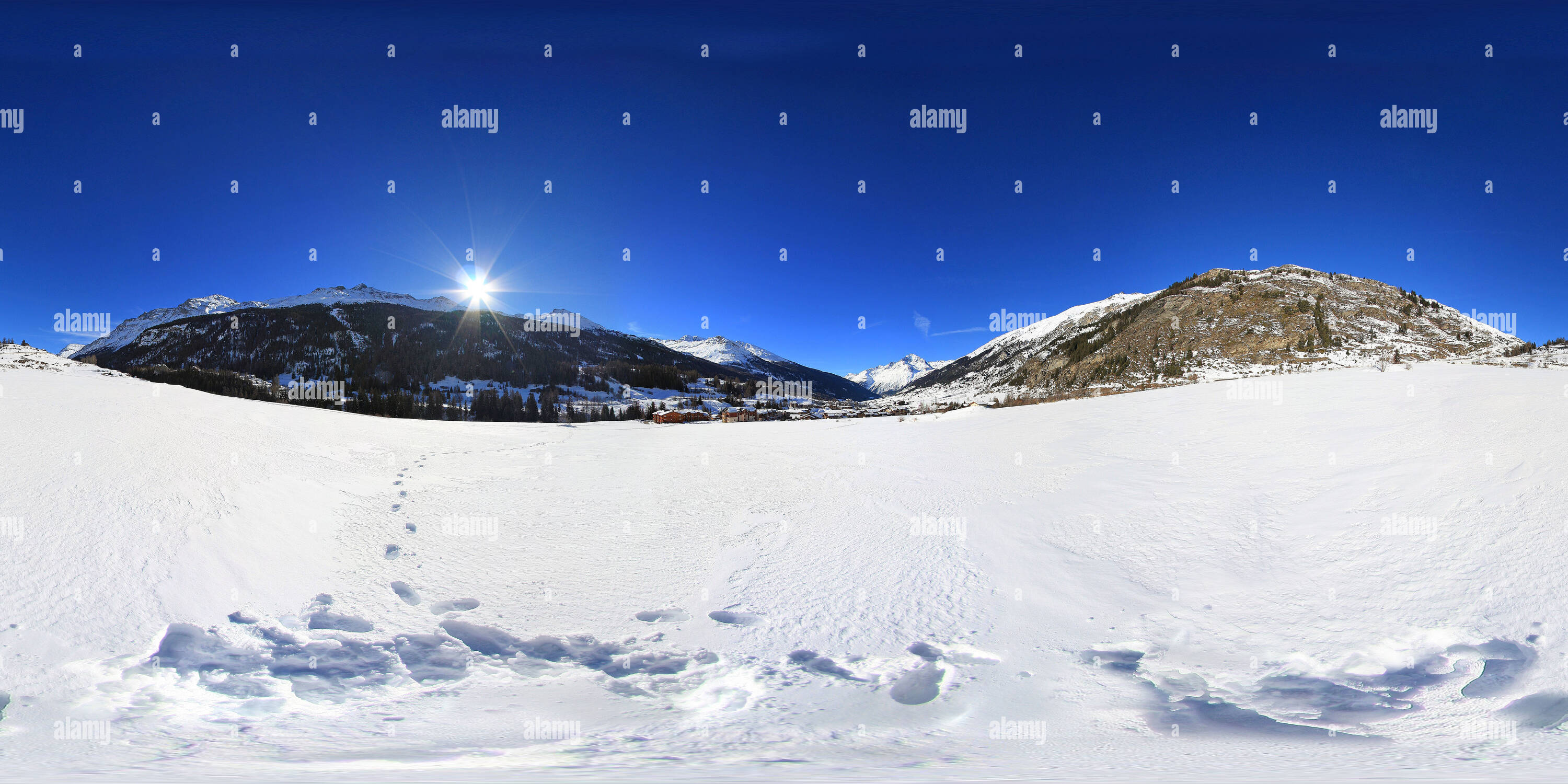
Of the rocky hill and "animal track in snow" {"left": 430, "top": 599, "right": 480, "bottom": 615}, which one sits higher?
the rocky hill

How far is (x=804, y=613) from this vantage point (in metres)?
5.25

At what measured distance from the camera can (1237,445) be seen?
28.2ft

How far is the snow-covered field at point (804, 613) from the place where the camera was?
11.9 ft

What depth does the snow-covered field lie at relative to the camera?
3.63 metres

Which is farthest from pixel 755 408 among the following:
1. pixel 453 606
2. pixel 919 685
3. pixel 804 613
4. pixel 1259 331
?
pixel 919 685

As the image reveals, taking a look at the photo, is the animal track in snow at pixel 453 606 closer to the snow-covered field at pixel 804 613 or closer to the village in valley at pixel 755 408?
the snow-covered field at pixel 804 613

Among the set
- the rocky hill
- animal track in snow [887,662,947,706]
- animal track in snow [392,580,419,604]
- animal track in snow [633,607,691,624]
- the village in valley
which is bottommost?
animal track in snow [887,662,947,706]

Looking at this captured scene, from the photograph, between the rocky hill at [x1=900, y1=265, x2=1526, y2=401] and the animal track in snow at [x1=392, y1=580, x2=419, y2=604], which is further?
the rocky hill at [x1=900, y1=265, x2=1526, y2=401]

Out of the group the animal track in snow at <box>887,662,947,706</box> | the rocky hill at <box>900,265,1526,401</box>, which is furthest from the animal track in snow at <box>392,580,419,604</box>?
the rocky hill at <box>900,265,1526,401</box>

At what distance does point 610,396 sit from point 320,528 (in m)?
127

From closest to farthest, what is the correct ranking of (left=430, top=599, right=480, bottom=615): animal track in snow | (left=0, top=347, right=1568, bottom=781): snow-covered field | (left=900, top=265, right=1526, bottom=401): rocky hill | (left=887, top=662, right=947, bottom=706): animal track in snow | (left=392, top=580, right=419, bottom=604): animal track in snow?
(left=0, top=347, right=1568, bottom=781): snow-covered field → (left=887, top=662, right=947, bottom=706): animal track in snow → (left=430, top=599, right=480, bottom=615): animal track in snow → (left=392, top=580, right=419, bottom=604): animal track in snow → (left=900, top=265, right=1526, bottom=401): rocky hill

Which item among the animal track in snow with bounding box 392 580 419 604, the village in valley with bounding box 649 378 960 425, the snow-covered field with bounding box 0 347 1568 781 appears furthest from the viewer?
the village in valley with bounding box 649 378 960 425

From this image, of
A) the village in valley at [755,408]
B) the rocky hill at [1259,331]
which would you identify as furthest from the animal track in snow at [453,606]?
the rocky hill at [1259,331]

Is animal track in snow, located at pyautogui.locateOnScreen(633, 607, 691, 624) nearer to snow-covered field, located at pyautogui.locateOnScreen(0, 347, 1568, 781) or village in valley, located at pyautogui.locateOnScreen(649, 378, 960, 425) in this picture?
snow-covered field, located at pyautogui.locateOnScreen(0, 347, 1568, 781)
